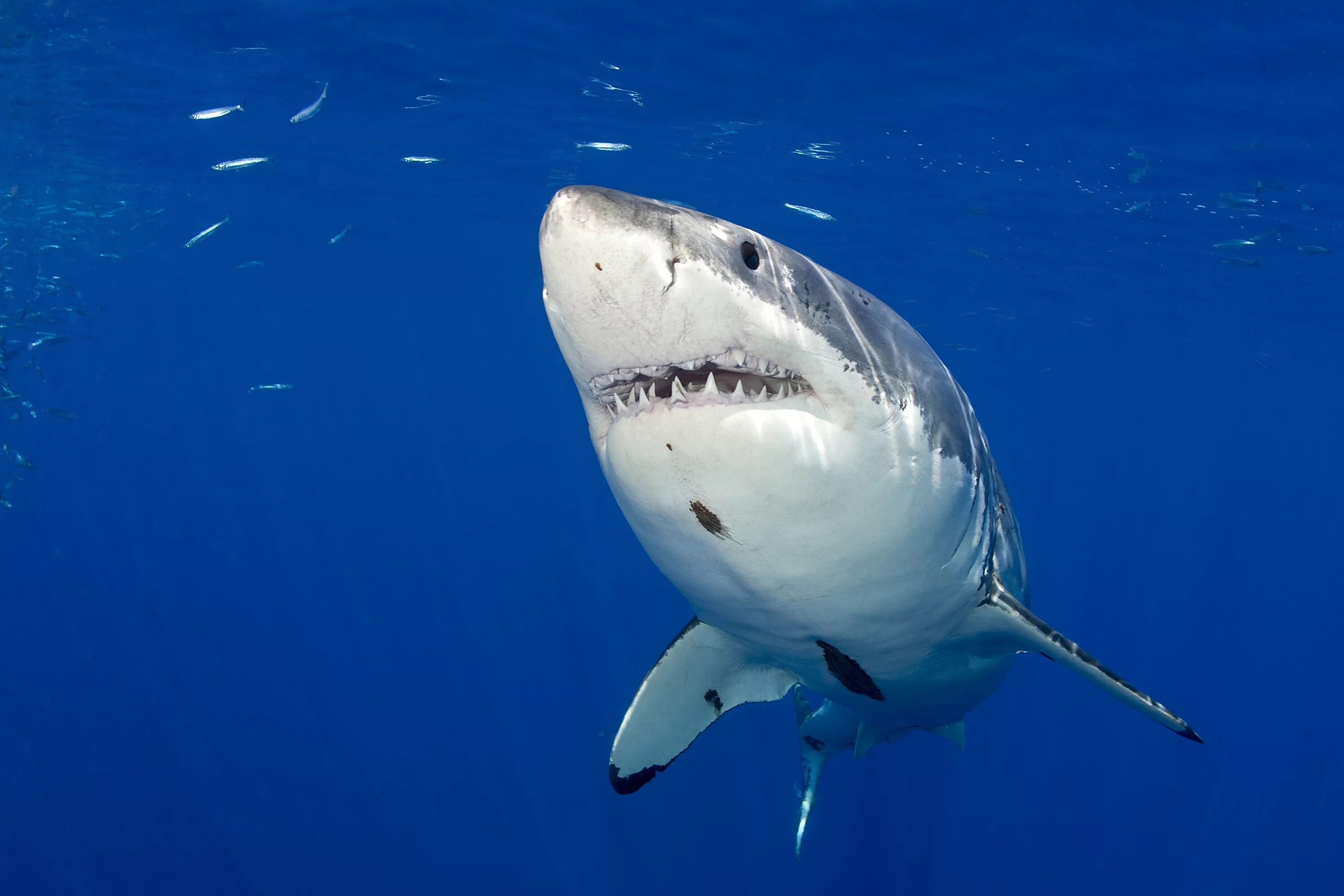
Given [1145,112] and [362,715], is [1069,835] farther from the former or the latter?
[362,715]

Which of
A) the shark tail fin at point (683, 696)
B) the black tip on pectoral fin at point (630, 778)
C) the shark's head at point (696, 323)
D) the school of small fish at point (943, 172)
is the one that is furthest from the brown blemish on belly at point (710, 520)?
the school of small fish at point (943, 172)

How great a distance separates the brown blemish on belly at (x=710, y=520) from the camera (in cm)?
233

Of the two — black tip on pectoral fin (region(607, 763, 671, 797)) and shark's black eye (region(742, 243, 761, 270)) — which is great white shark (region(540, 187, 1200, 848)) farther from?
black tip on pectoral fin (region(607, 763, 671, 797))

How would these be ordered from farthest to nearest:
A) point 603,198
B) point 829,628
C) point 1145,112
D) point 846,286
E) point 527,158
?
point 527,158 < point 1145,112 < point 829,628 < point 846,286 < point 603,198

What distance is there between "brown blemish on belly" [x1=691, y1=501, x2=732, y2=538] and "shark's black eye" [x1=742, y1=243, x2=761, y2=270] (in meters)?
0.69

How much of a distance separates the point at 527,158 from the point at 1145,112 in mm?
13507

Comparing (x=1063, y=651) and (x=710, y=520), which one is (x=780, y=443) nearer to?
(x=710, y=520)

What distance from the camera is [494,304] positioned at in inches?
2069

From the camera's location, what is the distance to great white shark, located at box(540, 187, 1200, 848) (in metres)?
1.91

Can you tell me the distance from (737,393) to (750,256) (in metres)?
0.38

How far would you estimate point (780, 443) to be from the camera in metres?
2.18

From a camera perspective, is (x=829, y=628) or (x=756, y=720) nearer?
(x=829, y=628)

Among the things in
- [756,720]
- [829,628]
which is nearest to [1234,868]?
[756,720]

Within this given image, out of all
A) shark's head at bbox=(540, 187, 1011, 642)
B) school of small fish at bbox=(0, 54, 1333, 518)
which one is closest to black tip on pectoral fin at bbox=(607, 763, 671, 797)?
shark's head at bbox=(540, 187, 1011, 642)
